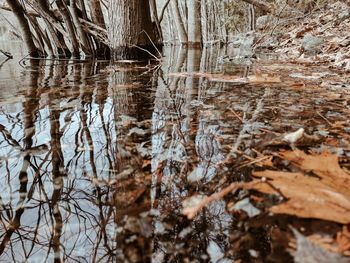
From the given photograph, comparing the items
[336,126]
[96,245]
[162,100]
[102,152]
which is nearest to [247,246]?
[96,245]

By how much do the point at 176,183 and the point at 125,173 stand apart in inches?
6.3

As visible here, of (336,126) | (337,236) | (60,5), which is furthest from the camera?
(60,5)

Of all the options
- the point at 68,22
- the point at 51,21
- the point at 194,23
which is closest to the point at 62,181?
the point at 68,22

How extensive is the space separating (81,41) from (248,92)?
13.4ft

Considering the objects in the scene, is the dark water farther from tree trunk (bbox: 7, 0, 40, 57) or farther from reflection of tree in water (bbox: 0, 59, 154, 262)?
tree trunk (bbox: 7, 0, 40, 57)

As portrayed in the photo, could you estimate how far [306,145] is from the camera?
1.04 meters

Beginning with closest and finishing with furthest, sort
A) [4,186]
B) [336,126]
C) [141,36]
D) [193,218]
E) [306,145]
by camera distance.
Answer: [193,218] < [4,186] < [306,145] < [336,126] < [141,36]

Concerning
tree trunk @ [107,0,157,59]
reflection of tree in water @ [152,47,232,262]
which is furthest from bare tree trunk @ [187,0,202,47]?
reflection of tree in water @ [152,47,232,262]

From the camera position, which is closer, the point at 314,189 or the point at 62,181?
the point at 314,189

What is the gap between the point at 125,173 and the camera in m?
0.91

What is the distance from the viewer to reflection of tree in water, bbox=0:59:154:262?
0.65 m

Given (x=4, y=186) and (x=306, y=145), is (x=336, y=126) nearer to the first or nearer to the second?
(x=306, y=145)

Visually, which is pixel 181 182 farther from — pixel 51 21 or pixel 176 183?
pixel 51 21

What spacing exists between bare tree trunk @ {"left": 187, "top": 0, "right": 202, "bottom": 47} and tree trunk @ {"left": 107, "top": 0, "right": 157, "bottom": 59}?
425cm
